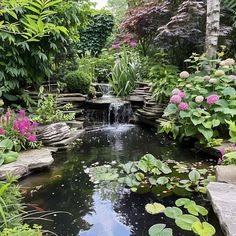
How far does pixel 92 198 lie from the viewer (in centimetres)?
271

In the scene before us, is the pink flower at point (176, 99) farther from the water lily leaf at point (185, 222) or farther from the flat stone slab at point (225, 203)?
the water lily leaf at point (185, 222)

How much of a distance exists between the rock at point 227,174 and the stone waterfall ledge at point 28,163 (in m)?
2.06

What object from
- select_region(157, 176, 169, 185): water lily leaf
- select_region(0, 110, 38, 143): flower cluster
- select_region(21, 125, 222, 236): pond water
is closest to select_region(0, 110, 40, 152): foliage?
select_region(0, 110, 38, 143): flower cluster

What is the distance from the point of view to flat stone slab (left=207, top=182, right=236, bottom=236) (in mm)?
1651

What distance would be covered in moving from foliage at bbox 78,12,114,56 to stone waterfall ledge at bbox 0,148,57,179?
7637 mm

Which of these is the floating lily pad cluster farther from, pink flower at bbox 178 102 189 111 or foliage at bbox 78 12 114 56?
foliage at bbox 78 12 114 56

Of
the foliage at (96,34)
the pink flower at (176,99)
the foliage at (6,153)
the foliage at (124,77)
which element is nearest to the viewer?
the foliage at (6,153)

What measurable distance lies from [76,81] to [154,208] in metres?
4.13

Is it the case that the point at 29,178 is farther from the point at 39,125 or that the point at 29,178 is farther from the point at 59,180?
the point at 39,125

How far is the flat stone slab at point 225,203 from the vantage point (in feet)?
5.42

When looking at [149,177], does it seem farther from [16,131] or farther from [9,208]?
[16,131]

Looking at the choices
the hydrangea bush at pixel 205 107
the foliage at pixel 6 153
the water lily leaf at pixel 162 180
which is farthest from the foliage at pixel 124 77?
the water lily leaf at pixel 162 180

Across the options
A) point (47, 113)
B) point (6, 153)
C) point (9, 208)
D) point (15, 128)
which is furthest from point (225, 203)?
point (47, 113)

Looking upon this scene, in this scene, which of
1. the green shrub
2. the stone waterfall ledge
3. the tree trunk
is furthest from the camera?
the green shrub
